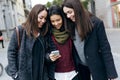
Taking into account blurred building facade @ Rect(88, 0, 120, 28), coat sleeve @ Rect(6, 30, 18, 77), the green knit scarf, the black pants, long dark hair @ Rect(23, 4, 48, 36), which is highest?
long dark hair @ Rect(23, 4, 48, 36)

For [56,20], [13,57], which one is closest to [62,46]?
[56,20]

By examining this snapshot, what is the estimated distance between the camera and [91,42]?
405 centimetres

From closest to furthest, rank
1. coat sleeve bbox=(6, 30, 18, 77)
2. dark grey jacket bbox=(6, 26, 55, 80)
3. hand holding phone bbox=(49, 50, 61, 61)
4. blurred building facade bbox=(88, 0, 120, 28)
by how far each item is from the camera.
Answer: hand holding phone bbox=(49, 50, 61, 61) < dark grey jacket bbox=(6, 26, 55, 80) < coat sleeve bbox=(6, 30, 18, 77) < blurred building facade bbox=(88, 0, 120, 28)

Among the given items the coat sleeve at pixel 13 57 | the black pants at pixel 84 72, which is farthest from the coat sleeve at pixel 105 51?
the coat sleeve at pixel 13 57

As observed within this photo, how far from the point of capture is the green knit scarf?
3975 mm

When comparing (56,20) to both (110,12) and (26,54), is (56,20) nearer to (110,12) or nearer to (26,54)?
(26,54)

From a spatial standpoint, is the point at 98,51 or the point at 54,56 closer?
the point at 54,56

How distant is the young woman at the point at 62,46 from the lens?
13.0 ft

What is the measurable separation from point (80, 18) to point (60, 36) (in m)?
0.29

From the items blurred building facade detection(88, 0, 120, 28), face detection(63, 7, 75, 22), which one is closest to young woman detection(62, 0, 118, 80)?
face detection(63, 7, 75, 22)

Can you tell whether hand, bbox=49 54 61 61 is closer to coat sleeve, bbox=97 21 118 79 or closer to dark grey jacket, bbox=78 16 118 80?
dark grey jacket, bbox=78 16 118 80

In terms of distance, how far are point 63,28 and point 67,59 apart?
35cm

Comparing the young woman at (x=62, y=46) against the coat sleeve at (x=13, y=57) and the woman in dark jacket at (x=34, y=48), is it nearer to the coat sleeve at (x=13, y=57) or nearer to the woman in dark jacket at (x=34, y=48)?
the woman in dark jacket at (x=34, y=48)

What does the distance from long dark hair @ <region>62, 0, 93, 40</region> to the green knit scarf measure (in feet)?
0.26
